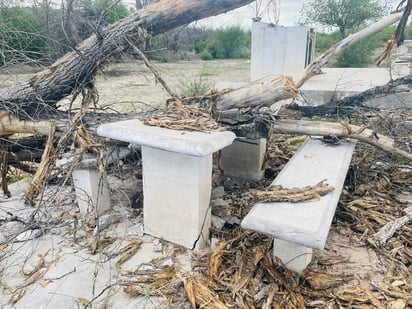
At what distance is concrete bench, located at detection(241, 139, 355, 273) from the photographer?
1.91 metres

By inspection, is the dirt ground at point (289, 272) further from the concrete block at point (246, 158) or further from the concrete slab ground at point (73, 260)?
the concrete block at point (246, 158)

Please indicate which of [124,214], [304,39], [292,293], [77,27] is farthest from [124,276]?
[304,39]

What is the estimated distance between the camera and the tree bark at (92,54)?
3.16 metres

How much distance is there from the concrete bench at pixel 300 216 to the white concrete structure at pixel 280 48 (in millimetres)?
4210

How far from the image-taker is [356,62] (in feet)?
42.1

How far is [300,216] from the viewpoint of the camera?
2055 mm

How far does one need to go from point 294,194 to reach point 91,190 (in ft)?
5.95

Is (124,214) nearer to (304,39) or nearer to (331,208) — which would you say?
(331,208)

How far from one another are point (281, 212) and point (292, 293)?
0.50m

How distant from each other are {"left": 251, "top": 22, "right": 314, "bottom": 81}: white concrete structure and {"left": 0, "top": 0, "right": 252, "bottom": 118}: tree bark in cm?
396

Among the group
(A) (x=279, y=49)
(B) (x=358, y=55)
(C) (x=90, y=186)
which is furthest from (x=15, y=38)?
(B) (x=358, y=55)

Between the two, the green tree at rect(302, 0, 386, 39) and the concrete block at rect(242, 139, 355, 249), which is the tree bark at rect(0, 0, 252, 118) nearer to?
the concrete block at rect(242, 139, 355, 249)

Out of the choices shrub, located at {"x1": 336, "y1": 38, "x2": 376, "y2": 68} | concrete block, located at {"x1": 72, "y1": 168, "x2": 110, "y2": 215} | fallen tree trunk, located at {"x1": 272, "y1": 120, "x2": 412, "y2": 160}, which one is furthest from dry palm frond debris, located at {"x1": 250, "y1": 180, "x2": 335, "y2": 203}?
shrub, located at {"x1": 336, "y1": 38, "x2": 376, "y2": 68}

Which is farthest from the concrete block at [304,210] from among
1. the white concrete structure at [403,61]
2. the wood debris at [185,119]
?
the white concrete structure at [403,61]
